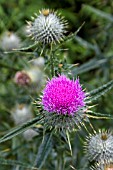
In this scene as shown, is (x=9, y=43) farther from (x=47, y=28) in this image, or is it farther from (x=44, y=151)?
(x=44, y=151)

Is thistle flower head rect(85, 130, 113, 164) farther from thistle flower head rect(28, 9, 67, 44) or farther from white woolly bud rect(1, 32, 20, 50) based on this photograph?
white woolly bud rect(1, 32, 20, 50)

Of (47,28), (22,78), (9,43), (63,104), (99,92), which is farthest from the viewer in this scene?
(9,43)

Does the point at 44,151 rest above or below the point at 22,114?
below

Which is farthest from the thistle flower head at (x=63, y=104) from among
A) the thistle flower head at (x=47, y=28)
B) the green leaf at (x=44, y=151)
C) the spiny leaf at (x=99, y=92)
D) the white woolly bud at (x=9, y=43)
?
the white woolly bud at (x=9, y=43)

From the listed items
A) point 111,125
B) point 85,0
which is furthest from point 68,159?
point 85,0

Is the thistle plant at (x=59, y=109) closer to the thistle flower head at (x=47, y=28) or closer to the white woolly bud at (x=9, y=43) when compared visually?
the thistle flower head at (x=47, y=28)

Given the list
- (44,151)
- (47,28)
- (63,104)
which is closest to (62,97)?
(63,104)

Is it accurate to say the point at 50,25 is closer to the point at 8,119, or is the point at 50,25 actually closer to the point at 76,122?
the point at 76,122
